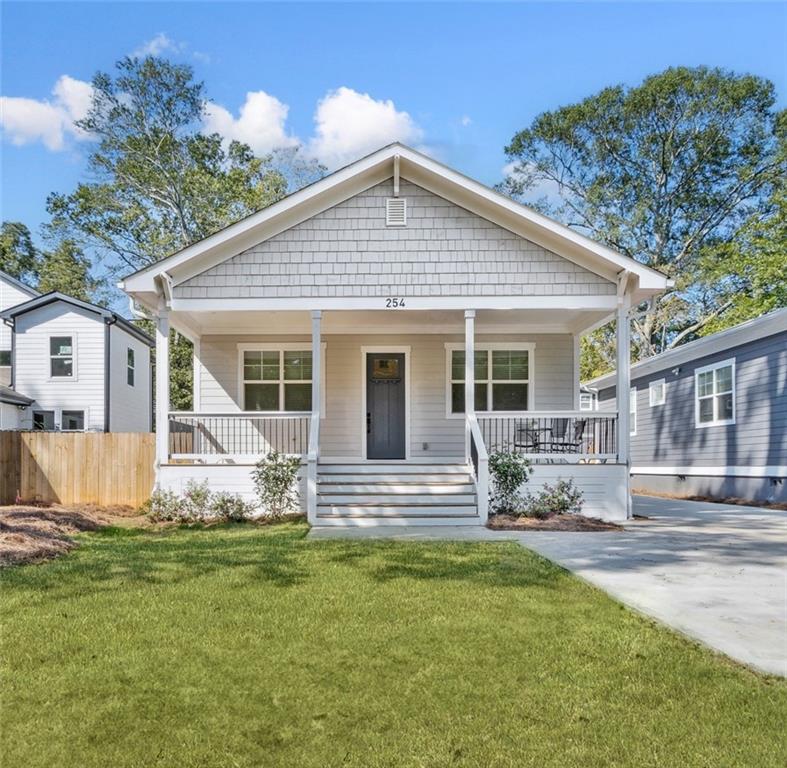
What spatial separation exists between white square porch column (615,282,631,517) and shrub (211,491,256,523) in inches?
236

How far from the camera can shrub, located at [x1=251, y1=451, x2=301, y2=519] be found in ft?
32.6

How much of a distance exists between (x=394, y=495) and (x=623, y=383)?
4.21m

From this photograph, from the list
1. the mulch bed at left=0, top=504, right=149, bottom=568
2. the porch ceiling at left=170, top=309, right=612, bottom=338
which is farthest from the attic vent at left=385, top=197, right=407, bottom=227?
the mulch bed at left=0, top=504, right=149, bottom=568

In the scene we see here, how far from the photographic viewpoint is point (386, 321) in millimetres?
12195

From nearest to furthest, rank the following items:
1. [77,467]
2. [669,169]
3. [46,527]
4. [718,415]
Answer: [46,527] → [77,467] → [718,415] → [669,169]

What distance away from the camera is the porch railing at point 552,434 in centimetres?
1042

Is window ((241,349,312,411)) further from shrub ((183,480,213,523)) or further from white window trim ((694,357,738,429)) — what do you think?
white window trim ((694,357,738,429))

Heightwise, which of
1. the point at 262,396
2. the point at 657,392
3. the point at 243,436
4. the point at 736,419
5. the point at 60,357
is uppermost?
the point at 60,357

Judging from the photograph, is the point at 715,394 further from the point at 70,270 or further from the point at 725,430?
the point at 70,270

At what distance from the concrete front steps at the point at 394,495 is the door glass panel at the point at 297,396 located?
221cm

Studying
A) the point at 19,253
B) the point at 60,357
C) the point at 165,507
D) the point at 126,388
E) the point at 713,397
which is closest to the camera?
the point at 165,507

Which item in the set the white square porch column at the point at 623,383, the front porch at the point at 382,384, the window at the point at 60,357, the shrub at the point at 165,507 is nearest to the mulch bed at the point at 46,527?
the shrub at the point at 165,507

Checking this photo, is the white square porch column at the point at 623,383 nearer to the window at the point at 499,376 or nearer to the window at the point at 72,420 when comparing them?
the window at the point at 499,376

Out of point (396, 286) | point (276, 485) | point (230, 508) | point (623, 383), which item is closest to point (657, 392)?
point (623, 383)
